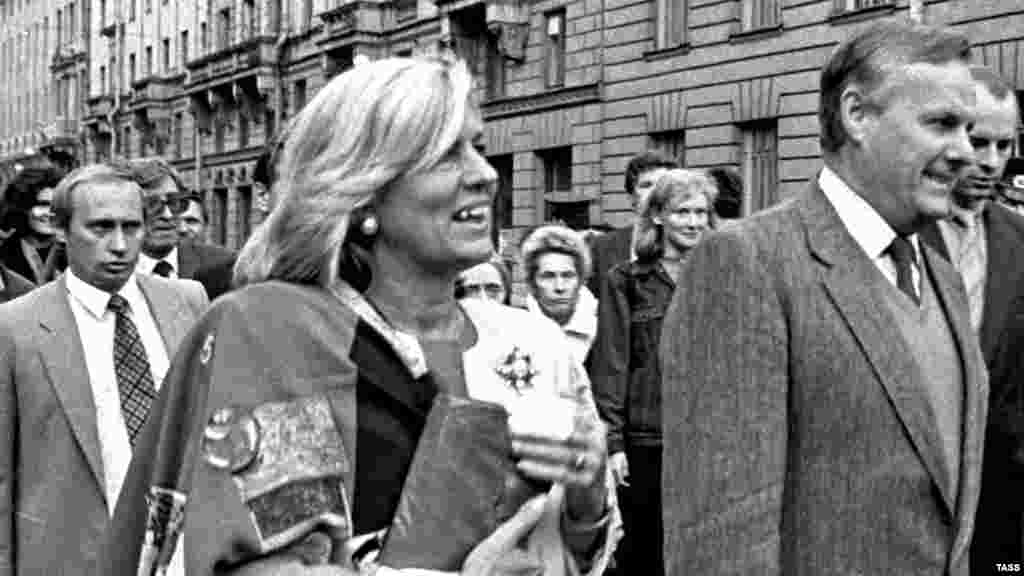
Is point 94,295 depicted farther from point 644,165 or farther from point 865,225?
point 644,165

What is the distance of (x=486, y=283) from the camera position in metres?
9.10

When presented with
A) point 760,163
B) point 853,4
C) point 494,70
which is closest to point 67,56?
point 494,70

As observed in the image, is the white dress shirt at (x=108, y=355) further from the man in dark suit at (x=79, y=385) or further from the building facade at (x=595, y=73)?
the building facade at (x=595, y=73)

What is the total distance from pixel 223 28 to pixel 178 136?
614 cm

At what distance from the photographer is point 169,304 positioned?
593 cm

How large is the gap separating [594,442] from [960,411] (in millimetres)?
1022

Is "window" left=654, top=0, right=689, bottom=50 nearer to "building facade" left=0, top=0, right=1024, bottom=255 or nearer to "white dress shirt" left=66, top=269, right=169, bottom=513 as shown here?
"building facade" left=0, top=0, right=1024, bottom=255

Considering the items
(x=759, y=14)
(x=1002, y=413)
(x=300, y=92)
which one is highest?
(x=300, y=92)

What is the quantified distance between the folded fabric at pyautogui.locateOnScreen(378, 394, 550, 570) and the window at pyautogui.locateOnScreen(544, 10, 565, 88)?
28.7 metres

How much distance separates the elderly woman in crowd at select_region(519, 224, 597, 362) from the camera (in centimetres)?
866

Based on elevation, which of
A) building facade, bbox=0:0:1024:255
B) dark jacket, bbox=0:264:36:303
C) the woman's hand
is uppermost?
building facade, bbox=0:0:1024:255

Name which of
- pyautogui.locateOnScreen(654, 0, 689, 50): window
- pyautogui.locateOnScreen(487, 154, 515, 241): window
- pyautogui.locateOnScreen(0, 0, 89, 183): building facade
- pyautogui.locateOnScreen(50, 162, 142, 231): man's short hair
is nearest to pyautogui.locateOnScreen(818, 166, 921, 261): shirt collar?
pyautogui.locateOnScreen(50, 162, 142, 231): man's short hair

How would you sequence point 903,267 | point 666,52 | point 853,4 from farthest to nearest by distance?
1. point 666,52
2. point 853,4
3. point 903,267

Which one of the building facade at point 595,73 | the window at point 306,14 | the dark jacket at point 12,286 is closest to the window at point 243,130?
the building facade at point 595,73
